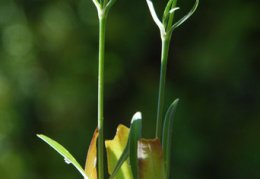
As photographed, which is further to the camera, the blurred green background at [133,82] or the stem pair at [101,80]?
the blurred green background at [133,82]

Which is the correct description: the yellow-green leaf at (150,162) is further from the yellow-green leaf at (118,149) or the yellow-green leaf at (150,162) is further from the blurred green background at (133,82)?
the blurred green background at (133,82)

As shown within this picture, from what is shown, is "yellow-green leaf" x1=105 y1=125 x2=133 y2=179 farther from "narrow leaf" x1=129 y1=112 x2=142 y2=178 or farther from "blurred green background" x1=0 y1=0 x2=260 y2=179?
"blurred green background" x1=0 y1=0 x2=260 y2=179

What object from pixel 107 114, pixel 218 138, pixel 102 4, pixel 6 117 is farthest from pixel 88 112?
pixel 102 4

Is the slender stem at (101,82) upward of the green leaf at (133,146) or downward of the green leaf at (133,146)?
upward

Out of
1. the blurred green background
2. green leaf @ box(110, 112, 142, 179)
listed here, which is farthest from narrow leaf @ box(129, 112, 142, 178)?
the blurred green background

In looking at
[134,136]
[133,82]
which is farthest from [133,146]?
[133,82]

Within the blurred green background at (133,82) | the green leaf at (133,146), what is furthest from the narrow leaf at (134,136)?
the blurred green background at (133,82)

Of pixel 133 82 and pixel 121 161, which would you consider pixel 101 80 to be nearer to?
pixel 121 161
